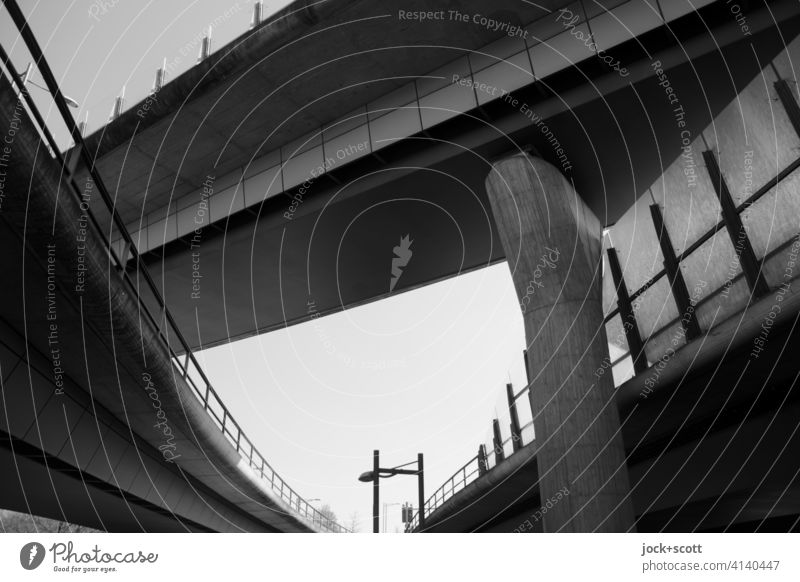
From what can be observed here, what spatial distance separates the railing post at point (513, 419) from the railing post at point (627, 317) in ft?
26.1

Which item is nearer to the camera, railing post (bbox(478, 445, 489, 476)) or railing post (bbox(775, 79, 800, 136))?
railing post (bbox(775, 79, 800, 136))

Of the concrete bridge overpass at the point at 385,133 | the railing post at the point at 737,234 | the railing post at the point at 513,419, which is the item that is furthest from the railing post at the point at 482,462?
the railing post at the point at 737,234

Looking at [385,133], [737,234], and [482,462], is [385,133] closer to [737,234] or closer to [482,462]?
[737,234]

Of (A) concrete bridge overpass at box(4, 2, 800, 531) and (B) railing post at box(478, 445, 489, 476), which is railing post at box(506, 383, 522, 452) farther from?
(B) railing post at box(478, 445, 489, 476)

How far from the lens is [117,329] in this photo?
11078 mm

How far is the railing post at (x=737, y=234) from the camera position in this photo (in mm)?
11688

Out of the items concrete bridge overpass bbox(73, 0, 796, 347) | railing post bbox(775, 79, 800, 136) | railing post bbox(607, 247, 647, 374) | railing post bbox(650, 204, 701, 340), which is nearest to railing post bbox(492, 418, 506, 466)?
concrete bridge overpass bbox(73, 0, 796, 347)

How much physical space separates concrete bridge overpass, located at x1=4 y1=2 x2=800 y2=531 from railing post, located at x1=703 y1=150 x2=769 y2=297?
0.05 metres

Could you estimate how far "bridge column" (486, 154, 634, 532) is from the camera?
12977mm

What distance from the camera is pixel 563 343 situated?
47.3 feet

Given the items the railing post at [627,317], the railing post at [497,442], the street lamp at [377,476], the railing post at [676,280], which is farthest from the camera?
the railing post at [497,442]

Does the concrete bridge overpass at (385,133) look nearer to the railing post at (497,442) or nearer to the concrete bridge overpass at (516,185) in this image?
the concrete bridge overpass at (516,185)

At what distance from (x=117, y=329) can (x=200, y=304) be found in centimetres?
1596
